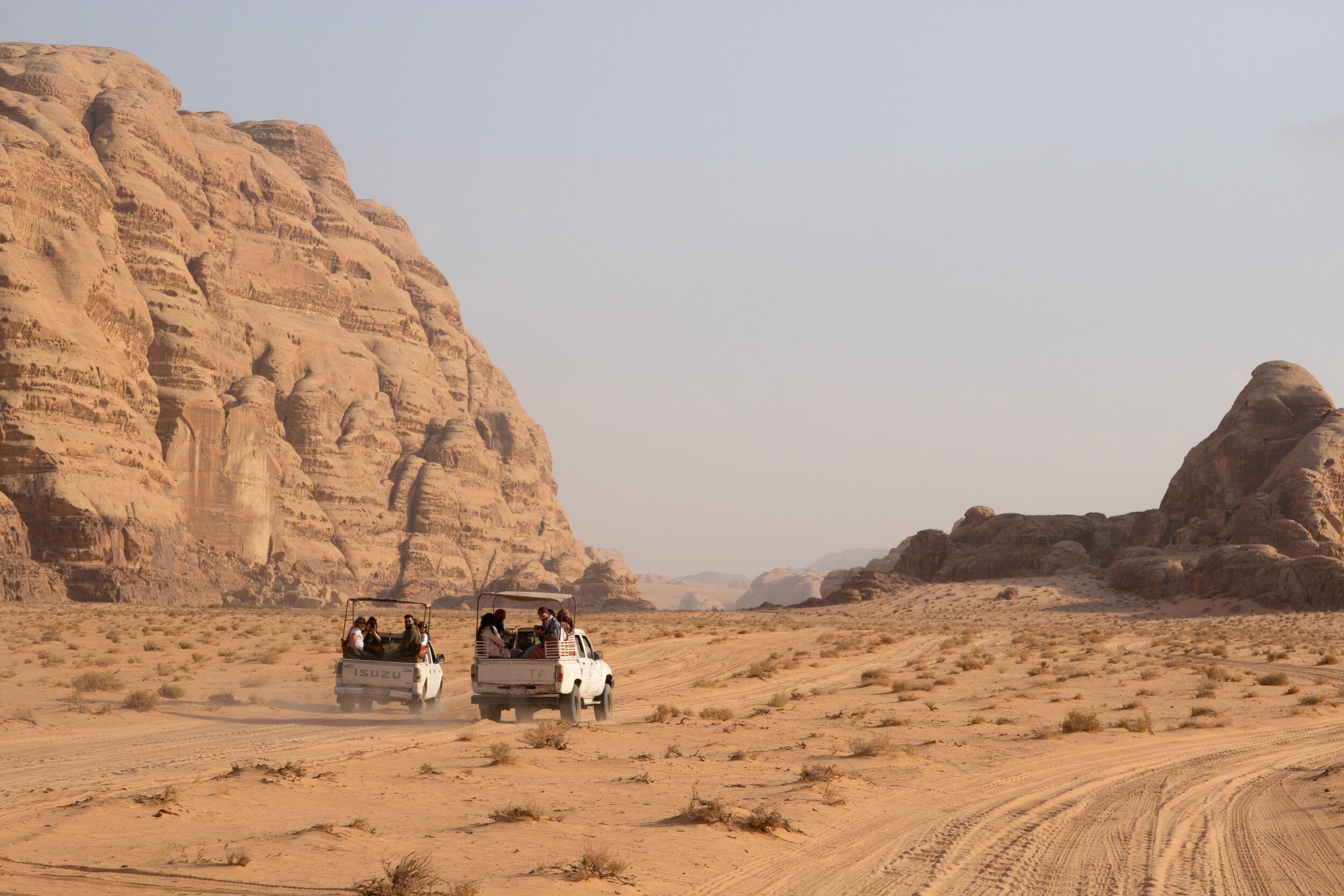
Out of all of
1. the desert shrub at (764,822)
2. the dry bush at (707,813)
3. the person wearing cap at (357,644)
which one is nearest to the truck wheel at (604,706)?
the person wearing cap at (357,644)

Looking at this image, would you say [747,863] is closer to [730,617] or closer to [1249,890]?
[1249,890]

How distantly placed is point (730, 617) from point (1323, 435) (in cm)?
4764

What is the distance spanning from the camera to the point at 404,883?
6.33 meters

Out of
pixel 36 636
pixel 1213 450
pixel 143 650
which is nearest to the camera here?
pixel 143 650

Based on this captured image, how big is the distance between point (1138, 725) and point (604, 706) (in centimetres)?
951

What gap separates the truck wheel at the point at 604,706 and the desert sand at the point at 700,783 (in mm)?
553

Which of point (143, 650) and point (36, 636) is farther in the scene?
point (36, 636)

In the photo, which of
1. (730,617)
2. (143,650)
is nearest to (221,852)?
(143,650)

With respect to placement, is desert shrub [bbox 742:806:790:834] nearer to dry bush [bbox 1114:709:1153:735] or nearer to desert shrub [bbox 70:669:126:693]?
dry bush [bbox 1114:709:1153:735]

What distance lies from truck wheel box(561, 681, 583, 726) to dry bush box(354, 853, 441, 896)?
997 centimetres

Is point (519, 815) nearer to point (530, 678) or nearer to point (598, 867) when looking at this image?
point (598, 867)

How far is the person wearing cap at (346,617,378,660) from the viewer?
18141mm

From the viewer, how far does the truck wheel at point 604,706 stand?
18266mm

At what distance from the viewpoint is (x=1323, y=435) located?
76062 mm
